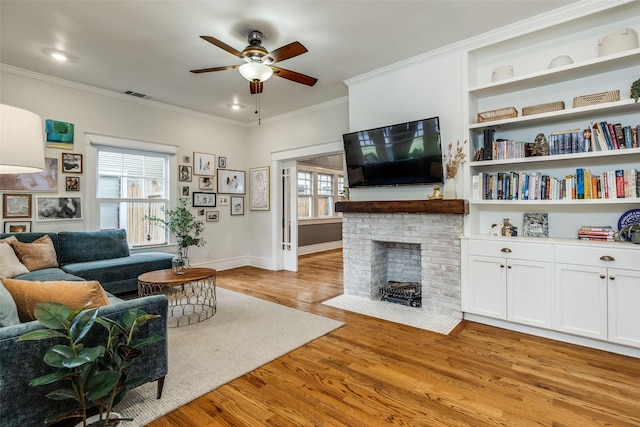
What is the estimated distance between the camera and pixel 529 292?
2.95 m

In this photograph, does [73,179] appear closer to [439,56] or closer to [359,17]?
[359,17]

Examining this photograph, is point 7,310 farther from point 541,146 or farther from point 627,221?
point 627,221

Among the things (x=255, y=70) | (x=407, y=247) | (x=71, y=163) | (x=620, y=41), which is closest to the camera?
(x=620, y=41)

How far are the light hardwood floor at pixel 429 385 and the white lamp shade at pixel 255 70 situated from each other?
2461mm

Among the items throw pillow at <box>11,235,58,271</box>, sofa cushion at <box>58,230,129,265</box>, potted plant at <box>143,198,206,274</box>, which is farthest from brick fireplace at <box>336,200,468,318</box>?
throw pillow at <box>11,235,58,271</box>

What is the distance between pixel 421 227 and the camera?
3596 mm

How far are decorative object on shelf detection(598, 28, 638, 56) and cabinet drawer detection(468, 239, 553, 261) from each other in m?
1.70

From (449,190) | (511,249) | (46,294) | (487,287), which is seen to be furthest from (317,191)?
(46,294)

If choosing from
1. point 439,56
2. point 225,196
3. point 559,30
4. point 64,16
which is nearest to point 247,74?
point 64,16

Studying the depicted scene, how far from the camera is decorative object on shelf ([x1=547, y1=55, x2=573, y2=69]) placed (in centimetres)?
288

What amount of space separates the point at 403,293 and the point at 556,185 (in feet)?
6.36

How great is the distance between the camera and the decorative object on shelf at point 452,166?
11.1 feet

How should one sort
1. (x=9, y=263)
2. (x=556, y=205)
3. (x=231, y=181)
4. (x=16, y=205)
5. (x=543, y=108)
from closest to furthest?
1. (x=543, y=108)
2. (x=556, y=205)
3. (x=9, y=263)
4. (x=16, y=205)
5. (x=231, y=181)

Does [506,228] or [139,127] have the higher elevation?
[139,127]
